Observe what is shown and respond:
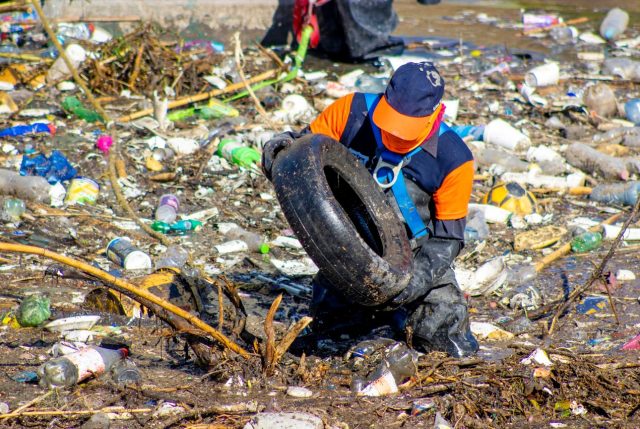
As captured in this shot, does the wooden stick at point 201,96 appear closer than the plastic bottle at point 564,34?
Yes

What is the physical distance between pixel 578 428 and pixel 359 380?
1.02 m

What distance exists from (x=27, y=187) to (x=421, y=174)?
3.45 metres

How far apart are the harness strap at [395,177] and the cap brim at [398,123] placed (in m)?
0.18

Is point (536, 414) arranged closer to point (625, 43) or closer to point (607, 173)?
point (607, 173)

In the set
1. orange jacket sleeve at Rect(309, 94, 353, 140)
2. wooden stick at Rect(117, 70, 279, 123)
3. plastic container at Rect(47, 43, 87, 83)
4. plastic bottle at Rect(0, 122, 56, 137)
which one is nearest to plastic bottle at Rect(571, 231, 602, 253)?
orange jacket sleeve at Rect(309, 94, 353, 140)

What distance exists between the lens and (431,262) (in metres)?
3.91

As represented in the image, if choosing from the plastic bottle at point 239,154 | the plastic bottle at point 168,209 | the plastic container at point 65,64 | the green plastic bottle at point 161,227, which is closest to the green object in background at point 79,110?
the plastic container at point 65,64

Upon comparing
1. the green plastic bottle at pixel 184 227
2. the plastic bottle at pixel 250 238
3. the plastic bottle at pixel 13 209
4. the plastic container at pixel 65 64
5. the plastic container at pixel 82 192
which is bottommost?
the plastic bottle at pixel 250 238

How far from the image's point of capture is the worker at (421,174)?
3.63 meters

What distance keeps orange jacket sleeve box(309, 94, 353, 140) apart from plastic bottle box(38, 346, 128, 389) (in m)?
1.53

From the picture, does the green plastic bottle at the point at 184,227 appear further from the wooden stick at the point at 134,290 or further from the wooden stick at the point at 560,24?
the wooden stick at the point at 560,24

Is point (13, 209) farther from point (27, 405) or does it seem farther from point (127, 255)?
point (27, 405)

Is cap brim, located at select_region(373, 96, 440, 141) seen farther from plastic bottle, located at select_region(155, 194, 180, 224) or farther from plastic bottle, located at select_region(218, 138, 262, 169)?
plastic bottle, located at select_region(218, 138, 262, 169)

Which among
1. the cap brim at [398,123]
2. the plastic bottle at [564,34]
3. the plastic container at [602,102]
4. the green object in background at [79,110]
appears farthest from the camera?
the plastic bottle at [564,34]
